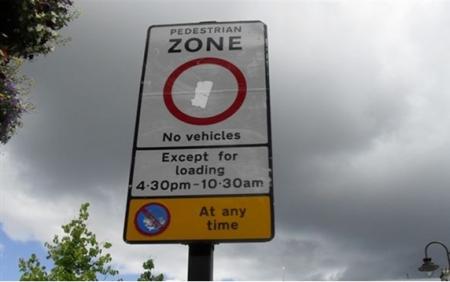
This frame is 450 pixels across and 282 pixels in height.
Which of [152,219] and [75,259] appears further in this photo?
[75,259]

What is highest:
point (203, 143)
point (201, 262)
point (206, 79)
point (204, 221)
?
point (206, 79)

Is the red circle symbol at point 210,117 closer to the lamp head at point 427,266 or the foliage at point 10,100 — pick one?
the foliage at point 10,100

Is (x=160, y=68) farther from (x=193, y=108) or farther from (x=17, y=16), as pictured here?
(x=17, y=16)

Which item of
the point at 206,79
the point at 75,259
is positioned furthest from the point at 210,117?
the point at 75,259

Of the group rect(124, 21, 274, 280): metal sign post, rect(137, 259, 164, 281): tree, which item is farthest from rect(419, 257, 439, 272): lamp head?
rect(124, 21, 274, 280): metal sign post

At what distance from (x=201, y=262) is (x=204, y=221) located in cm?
18

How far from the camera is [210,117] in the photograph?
2562mm

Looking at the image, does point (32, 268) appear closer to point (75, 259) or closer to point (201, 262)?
point (75, 259)

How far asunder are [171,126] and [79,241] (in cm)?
1505

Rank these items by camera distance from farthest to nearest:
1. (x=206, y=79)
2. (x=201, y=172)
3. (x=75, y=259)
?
(x=75, y=259)
(x=206, y=79)
(x=201, y=172)

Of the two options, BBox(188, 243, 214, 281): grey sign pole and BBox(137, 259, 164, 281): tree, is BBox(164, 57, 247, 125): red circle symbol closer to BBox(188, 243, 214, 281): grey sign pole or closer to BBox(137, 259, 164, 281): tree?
BBox(188, 243, 214, 281): grey sign pole

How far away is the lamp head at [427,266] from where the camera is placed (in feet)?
72.1

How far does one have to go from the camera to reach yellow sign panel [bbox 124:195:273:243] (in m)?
2.27

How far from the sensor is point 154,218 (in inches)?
91.0
